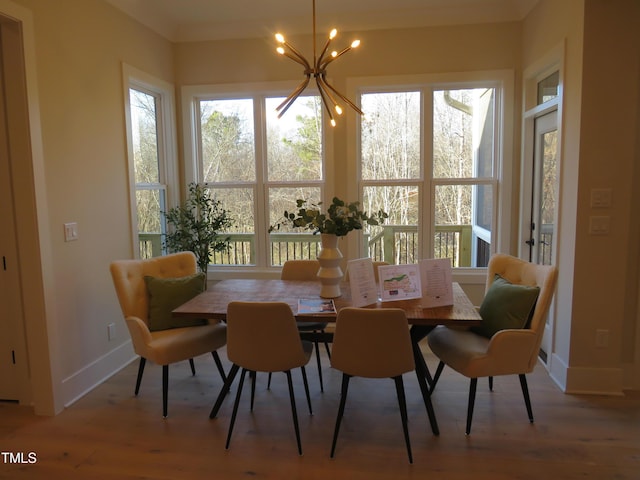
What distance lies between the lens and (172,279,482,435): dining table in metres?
Result: 2.20

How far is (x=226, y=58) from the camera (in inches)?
158

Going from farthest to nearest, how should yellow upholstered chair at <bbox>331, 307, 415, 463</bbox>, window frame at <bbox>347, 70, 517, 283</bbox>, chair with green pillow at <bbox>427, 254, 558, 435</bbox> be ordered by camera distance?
window frame at <bbox>347, 70, 517, 283</bbox>, chair with green pillow at <bbox>427, 254, 558, 435</bbox>, yellow upholstered chair at <bbox>331, 307, 415, 463</bbox>

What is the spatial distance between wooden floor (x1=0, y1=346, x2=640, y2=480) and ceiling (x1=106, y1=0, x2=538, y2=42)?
9.89 ft

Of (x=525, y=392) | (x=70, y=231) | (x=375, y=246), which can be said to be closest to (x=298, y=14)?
(x=375, y=246)

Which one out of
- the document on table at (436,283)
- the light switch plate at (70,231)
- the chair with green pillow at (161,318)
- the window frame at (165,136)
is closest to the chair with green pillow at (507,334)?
the document on table at (436,283)

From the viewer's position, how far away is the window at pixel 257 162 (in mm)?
4102

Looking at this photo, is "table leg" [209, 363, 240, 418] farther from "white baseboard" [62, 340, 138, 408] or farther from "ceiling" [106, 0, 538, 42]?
"ceiling" [106, 0, 538, 42]

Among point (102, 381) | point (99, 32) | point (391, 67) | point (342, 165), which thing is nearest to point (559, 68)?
point (391, 67)

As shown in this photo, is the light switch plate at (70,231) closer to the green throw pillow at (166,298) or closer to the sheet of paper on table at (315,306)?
the green throw pillow at (166,298)

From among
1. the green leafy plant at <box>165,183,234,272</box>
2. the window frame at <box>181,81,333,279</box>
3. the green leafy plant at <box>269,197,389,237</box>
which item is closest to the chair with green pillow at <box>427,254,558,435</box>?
the green leafy plant at <box>269,197,389,237</box>

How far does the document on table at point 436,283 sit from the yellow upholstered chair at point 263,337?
0.79m

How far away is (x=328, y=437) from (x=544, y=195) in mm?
2562

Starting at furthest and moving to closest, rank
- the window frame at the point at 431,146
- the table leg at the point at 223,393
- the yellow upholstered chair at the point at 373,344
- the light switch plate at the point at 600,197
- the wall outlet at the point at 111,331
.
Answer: the window frame at the point at 431,146, the wall outlet at the point at 111,331, the light switch plate at the point at 600,197, the table leg at the point at 223,393, the yellow upholstered chair at the point at 373,344

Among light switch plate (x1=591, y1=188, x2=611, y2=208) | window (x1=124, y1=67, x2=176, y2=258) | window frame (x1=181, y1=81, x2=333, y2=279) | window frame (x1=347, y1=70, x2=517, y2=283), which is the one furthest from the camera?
window frame (x1=181, y1=81, x2=333, y2=279)
